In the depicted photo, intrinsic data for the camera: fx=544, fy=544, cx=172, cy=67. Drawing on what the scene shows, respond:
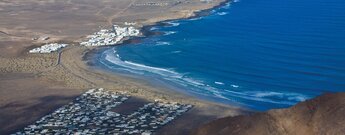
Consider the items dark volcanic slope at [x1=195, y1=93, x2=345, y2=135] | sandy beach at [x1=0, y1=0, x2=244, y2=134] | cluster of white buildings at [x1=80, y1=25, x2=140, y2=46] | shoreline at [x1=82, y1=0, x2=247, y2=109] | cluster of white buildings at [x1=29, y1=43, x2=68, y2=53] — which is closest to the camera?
dark volcanic slope at [x1=195, y1=93, x2=345, y2=135]

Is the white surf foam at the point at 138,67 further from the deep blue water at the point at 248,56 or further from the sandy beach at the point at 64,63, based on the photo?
the sandy beach at the point at 64,63

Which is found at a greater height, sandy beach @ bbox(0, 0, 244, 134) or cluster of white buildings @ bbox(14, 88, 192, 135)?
sandy beach @ bbox(0, 0, 244, 134)

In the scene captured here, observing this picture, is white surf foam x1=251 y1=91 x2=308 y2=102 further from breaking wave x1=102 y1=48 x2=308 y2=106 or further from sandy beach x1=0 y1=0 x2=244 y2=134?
sandy beach x1=0 y1=0 x2=244 y2=134

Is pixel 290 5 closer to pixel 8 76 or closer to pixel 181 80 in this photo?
pixel 181 80

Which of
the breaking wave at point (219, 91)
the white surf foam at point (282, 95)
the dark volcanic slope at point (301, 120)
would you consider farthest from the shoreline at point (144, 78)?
the dark volcanic slope at point (301, 120)

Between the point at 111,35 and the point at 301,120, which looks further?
the point at 111,35

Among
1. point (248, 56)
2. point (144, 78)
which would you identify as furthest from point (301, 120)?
point (248, 56)

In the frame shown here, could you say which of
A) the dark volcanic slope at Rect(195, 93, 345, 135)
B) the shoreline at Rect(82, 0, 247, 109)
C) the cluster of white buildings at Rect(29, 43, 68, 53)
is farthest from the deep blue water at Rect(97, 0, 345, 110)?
the dark volcanic slope at Rect(195, 93, 345, 135)

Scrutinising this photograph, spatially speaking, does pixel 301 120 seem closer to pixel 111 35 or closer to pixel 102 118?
pixel 102 118

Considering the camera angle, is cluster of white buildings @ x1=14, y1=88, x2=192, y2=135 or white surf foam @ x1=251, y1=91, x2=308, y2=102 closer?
cluster of white buildings @ x1=14, y1=88, x2=192, y2=135
